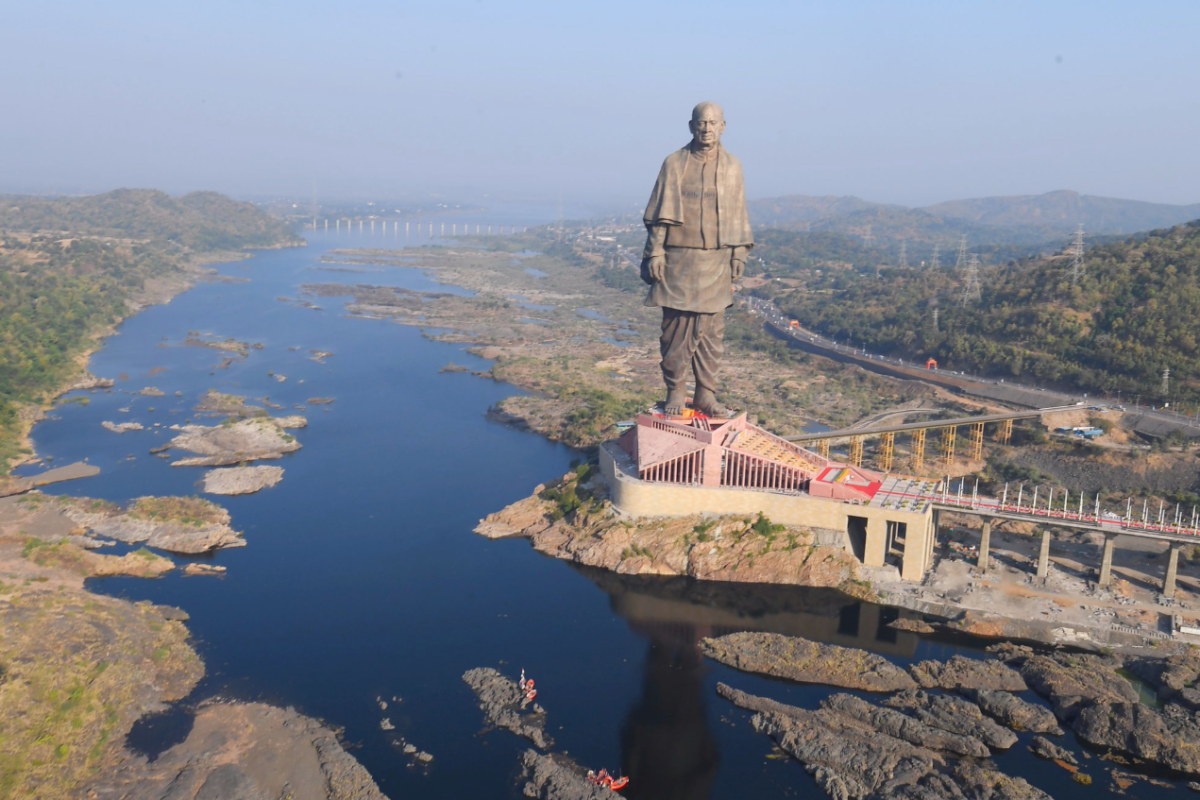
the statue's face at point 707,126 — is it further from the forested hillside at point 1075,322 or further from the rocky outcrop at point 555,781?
the forested hillside at point 1075,322

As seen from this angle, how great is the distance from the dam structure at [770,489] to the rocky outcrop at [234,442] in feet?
85.7

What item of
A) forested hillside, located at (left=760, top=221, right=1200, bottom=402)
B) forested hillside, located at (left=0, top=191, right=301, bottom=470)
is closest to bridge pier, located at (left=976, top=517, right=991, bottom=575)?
forested hillside, located at (left=760, top=221, right=1200, bottom=402)

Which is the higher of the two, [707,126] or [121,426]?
[707,126]

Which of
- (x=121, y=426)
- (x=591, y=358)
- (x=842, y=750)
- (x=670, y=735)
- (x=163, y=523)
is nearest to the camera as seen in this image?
(x=842, y=750)

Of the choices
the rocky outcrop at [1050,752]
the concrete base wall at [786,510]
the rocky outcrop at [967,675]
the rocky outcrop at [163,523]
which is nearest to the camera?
the rocky outcrop at [1050,752]

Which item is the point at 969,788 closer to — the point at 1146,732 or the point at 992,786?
the point at 992,786

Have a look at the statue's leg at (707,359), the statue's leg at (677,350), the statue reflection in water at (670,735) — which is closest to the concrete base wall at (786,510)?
the statue's leg at (677,350)

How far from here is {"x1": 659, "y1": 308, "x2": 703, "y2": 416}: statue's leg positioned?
49.3 metres

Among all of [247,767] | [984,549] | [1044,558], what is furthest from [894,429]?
[247,767]

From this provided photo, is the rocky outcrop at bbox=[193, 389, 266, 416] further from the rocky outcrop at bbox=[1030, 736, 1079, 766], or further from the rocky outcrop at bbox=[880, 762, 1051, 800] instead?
the rocky outcrop at bbox=[1030, 736, 1079, 766]

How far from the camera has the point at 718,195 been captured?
4662 cm

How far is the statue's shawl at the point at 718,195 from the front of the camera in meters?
46.8

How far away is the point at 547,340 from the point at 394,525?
201 ft

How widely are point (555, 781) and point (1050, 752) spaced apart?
16.0 m
